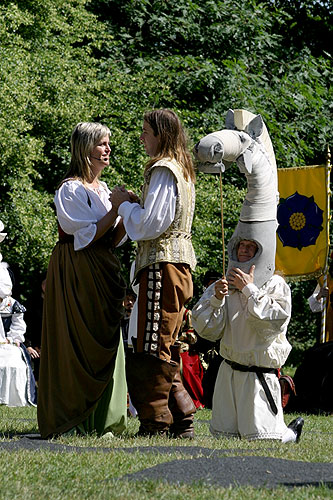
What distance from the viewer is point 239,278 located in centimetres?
655

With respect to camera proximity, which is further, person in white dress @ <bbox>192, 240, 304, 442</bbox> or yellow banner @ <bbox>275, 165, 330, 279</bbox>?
yellow banner @ <bbox>275, 165, 330, 279</bbox>

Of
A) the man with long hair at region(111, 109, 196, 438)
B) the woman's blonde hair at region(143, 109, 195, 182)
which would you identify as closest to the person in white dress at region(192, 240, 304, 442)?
the man with long hair at region(111, 109, 196, 438)

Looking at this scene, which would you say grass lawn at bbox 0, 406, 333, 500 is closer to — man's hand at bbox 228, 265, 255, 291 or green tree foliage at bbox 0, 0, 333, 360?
man's hand at bbox 228, 265, 255, 291

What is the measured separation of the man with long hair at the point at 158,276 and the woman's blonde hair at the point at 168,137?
2 centimetres

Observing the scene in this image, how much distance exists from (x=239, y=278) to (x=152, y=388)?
0.97 meters

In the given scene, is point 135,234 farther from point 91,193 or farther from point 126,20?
point 126,20

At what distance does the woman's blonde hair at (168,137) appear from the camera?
6.42m

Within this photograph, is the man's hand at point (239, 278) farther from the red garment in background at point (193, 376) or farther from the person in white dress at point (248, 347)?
the red garment in background at point (193, 376)

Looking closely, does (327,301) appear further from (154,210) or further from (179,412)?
(154,210)

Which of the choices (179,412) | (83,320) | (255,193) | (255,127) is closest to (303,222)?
(255,127)

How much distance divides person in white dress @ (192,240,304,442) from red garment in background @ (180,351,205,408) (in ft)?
17.2

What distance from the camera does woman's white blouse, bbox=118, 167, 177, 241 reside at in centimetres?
614

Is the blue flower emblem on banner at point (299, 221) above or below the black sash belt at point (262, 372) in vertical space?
above

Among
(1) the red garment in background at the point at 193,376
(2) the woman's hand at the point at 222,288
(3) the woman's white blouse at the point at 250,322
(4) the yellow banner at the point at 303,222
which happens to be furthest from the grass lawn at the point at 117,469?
(4) the yellow banner at the point at 303,222
